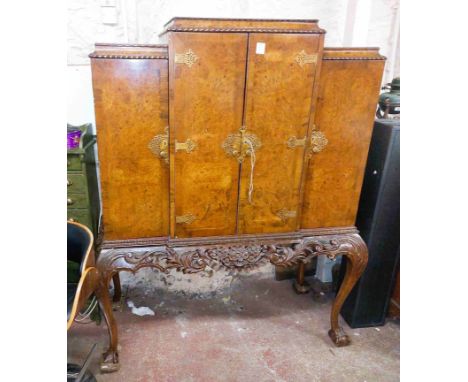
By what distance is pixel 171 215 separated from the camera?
1779mm

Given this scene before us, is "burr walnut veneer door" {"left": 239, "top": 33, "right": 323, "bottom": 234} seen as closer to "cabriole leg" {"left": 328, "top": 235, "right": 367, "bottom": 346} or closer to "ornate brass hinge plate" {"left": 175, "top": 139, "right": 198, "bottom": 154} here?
"ornate brass hinge plate" {"left": 175, "top": 139, "right": 198, "bottom": 154}

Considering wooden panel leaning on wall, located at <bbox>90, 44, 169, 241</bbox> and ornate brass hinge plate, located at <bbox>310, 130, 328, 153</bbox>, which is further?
ornate brass hinge plate, located at <bbox>310, 130, 328, 153</bbox>

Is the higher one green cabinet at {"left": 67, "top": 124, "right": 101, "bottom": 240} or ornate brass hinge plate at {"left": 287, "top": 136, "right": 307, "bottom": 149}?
ornate brass hinge plate at {"left": 287, "top": 136, "right": 307, "bottom": 149}

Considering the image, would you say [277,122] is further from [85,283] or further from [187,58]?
[85,283]

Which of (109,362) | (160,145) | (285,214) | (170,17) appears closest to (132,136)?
(160,145)

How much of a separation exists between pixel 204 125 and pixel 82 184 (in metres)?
0.83

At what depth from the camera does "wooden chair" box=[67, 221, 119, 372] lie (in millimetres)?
1479

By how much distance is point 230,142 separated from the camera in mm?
1709

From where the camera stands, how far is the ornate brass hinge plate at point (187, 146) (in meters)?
1.67

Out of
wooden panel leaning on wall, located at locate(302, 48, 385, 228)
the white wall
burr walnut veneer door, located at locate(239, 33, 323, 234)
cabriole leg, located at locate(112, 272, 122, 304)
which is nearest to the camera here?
burr walnut veneer door, located at locate(239, 33, 323, 234)

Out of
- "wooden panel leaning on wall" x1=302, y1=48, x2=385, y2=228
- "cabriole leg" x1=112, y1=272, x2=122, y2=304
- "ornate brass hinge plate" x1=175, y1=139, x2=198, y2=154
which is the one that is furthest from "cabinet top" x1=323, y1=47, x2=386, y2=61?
"cabriole leg" x1=112, y1=272, x2=122, y2=304

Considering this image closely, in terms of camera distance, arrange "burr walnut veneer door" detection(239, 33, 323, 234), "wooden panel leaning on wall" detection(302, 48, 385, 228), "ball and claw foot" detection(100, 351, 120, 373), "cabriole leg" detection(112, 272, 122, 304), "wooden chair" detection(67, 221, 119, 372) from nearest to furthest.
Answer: "wooden chair" detection(67, 221, 119, 372) → "burr walnut veneer door" detection(239, 33, 323, 234) → "wooden panel leaning on wall" detection(302, 48, 385, 228) → "ball and claw foot" detection(100, 351, 120, 373) → "cabriole leg" detection(112, 272, 122, 304)
